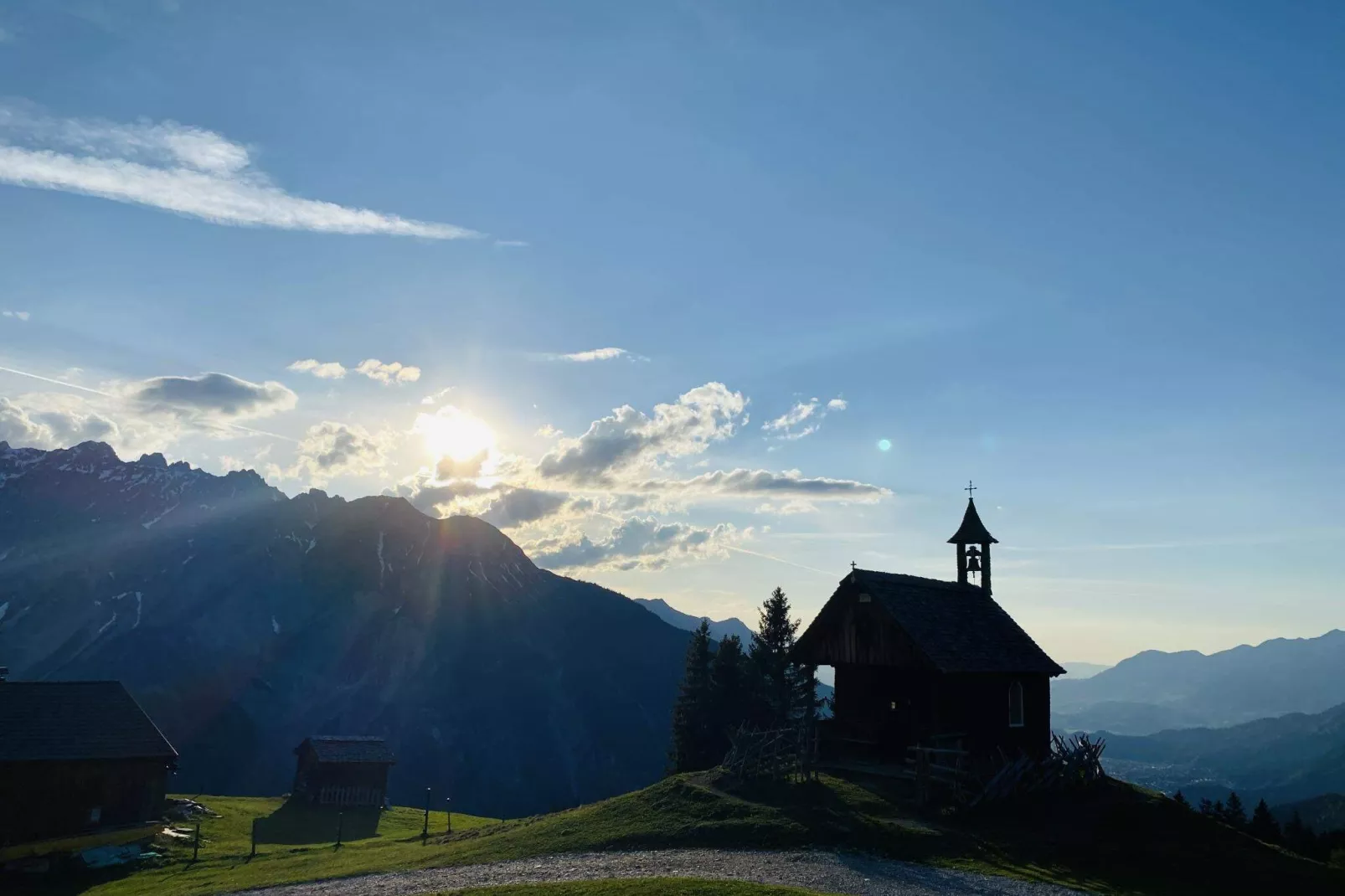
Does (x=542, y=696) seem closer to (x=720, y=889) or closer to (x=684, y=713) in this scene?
(x=684, y=713)

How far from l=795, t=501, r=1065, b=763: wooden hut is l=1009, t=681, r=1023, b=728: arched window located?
4 centimetres

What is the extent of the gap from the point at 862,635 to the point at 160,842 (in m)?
35.1

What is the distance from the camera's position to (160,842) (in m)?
42.9

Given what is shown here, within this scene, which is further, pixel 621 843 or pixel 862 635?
pixel 862 635

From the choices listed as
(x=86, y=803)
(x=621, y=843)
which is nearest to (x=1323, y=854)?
(x=621, y=843)

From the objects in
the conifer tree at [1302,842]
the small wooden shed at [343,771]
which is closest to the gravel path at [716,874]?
the conifer tree at [1302,842]

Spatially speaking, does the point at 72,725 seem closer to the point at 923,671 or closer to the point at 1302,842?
the point at 923,671

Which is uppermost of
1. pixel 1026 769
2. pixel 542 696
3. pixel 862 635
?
pixel 862 635

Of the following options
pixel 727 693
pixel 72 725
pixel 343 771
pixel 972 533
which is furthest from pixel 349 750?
pixel 972 533

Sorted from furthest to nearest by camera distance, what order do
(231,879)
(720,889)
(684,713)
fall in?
(684,713), (231,879), (720,889)

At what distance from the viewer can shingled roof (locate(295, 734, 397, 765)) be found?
70.2 m

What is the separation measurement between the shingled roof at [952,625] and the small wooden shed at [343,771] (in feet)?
147

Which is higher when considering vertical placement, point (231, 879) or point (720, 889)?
point (720, 889)

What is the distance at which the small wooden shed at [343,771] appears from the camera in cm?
6875
